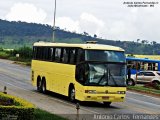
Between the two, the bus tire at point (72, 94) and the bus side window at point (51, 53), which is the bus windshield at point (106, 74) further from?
the bus side window at point (51, 53)

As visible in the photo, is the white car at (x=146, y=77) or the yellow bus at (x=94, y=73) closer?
the yellow bus at (x=94, y=73)

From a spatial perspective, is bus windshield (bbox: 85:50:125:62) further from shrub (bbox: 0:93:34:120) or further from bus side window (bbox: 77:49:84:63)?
shrub (bbox: 0:93:34:120)

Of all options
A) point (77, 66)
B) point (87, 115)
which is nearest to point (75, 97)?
point (77, 66)

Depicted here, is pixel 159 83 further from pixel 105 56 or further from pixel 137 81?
pixel 105 56

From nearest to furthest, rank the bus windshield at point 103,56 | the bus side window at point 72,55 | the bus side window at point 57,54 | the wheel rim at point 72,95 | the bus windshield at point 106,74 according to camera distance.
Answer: the bus windshield at point 106,74, the bus windshield at point 103,56, the wheel rim at point 72,95, the bus side window at point 72,55, the bus side window at point 57,54

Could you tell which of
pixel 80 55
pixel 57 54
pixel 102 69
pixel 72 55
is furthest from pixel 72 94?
pixel 57 54

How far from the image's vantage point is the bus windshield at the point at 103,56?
2594 cm

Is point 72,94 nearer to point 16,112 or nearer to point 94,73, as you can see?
point 94,73

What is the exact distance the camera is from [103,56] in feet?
85.6

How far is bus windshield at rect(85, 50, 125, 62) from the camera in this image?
25944 mm

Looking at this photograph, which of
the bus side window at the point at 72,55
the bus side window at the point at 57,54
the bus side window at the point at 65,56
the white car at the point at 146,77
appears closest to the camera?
the bus side window at the point at 72,55

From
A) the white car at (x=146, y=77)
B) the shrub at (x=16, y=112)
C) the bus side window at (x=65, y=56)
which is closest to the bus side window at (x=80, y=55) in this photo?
the bus side window at (x=65, y=56)

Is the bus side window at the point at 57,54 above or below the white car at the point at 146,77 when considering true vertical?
above

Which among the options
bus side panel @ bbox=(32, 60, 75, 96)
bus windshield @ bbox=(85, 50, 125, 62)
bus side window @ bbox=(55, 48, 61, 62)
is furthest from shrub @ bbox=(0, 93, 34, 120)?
bus side window @ bbox=(55, 48, 61, 62)
